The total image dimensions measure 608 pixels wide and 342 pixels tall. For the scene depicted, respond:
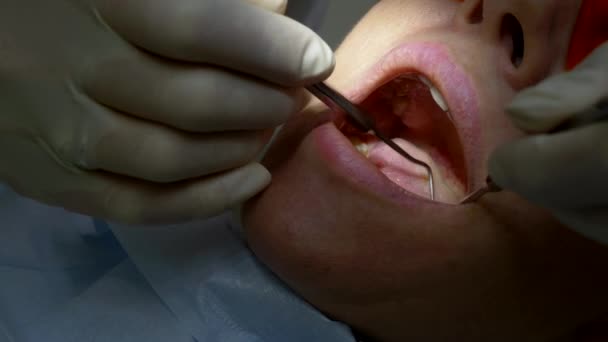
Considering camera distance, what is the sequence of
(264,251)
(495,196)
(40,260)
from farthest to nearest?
1. (40,260)
2. (264,251)
3. (495,196)

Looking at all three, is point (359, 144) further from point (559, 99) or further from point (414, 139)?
point (559, 99)

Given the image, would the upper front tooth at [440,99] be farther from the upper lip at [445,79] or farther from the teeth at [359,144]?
the teeth at [359,144]

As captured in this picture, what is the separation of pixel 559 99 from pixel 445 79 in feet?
0.96

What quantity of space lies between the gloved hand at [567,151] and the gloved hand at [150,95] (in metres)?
0.32

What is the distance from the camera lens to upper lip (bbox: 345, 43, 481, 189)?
0.90 m

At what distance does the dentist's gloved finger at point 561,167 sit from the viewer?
64 cm

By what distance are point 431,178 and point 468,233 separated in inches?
8.8

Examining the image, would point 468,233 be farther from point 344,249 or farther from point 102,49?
point 102,49

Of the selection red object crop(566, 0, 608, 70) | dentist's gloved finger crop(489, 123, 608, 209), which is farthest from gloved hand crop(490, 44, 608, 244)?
red object crop(566, 0, 608, 70)

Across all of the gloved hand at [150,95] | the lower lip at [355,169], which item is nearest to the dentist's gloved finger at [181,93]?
the gloved hand at [150,95]

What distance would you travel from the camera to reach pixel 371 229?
915 mm

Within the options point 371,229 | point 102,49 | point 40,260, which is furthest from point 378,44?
point 40,260

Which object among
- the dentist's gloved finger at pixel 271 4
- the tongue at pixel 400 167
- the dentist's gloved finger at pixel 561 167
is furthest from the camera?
the tongue at pixel 400 167

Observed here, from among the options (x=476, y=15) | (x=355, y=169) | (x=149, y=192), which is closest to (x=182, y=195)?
(x=149, y=192)
